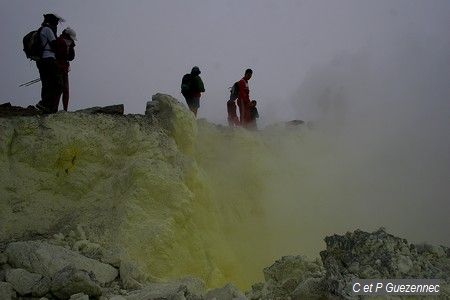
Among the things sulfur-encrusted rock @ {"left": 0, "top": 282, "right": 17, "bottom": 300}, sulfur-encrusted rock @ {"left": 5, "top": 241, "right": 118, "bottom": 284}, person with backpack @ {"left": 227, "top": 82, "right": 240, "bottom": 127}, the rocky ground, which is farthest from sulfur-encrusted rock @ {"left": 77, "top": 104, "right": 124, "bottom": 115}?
person with backpack @ {"left": 227, "top": 82, "right": 240, "bottom": 127}

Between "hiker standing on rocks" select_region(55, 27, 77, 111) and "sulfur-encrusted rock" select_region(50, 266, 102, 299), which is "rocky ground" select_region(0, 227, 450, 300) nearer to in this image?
"sulfur-encrusted rock" select_region(50, 266, 102, 299)

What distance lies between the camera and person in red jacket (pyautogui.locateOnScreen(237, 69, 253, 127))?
9938 millimetres

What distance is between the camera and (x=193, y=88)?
29.0 ft

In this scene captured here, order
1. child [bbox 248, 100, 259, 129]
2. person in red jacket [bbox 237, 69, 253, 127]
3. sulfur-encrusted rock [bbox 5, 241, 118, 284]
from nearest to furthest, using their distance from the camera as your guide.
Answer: sulfur-encrusted rock [bbox 5, 241, 118, 284], person in red jacket [bbox 237, 69, 253, 127], child [bbox 248, 100, 259, 129]

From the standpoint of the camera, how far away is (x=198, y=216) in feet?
20.9

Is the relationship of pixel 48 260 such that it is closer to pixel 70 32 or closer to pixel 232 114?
pixel 70 32

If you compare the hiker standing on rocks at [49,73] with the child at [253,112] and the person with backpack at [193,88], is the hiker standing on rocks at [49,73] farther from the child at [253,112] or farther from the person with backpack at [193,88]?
the child at [253,112]

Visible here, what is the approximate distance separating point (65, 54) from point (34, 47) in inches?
15.6

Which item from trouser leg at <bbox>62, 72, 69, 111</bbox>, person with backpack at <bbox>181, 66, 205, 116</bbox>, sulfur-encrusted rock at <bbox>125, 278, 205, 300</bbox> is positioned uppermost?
person with backpack at <bbox>181, 66, 205, 116</bbox>

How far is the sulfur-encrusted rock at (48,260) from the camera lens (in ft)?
14.2

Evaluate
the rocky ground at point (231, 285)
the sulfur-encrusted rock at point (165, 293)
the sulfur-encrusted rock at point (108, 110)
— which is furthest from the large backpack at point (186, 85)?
the sulfur-encrusted rock at point (165, 293)

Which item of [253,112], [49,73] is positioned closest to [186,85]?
[49,73]

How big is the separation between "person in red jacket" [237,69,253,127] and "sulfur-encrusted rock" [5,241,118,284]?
5.87m

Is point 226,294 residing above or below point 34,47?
below
